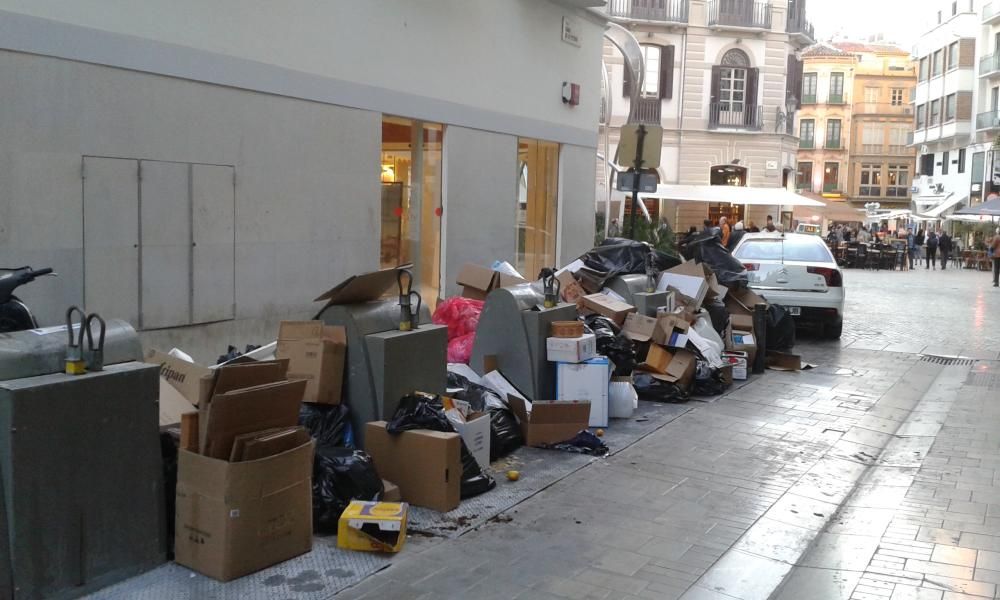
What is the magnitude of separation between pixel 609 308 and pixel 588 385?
172cm

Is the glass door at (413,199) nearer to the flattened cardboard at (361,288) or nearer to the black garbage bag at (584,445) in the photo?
the black garbage bag at (584,445)

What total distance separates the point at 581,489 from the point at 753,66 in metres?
34.3

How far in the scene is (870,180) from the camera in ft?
262

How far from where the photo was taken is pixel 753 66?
37125 millimetres

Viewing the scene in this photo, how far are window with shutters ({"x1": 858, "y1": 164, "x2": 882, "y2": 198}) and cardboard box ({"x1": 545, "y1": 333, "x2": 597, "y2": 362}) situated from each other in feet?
259

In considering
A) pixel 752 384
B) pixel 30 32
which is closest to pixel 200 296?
pixel 30 32

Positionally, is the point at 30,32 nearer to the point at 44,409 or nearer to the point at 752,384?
the point at 44,409

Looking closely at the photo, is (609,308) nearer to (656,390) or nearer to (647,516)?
(656,390)

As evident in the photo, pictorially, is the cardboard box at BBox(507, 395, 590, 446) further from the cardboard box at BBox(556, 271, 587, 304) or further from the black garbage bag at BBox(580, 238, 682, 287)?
the black garbage bag at BBox(580, 238, 682, 287)

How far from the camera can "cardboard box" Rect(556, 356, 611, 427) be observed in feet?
25.0

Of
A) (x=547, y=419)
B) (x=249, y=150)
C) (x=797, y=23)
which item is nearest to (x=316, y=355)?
(x=547, y=419)

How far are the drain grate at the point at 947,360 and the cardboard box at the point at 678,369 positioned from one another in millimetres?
4994

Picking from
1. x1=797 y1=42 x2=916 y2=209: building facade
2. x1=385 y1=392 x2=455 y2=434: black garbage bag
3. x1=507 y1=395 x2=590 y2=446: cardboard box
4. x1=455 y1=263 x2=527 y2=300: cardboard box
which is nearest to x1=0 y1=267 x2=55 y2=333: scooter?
x1=385 y1=392 x2=455 y2=434: black garbage bag

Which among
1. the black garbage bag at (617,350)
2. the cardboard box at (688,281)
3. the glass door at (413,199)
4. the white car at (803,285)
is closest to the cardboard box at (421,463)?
the black garbage bag at (617,350)
